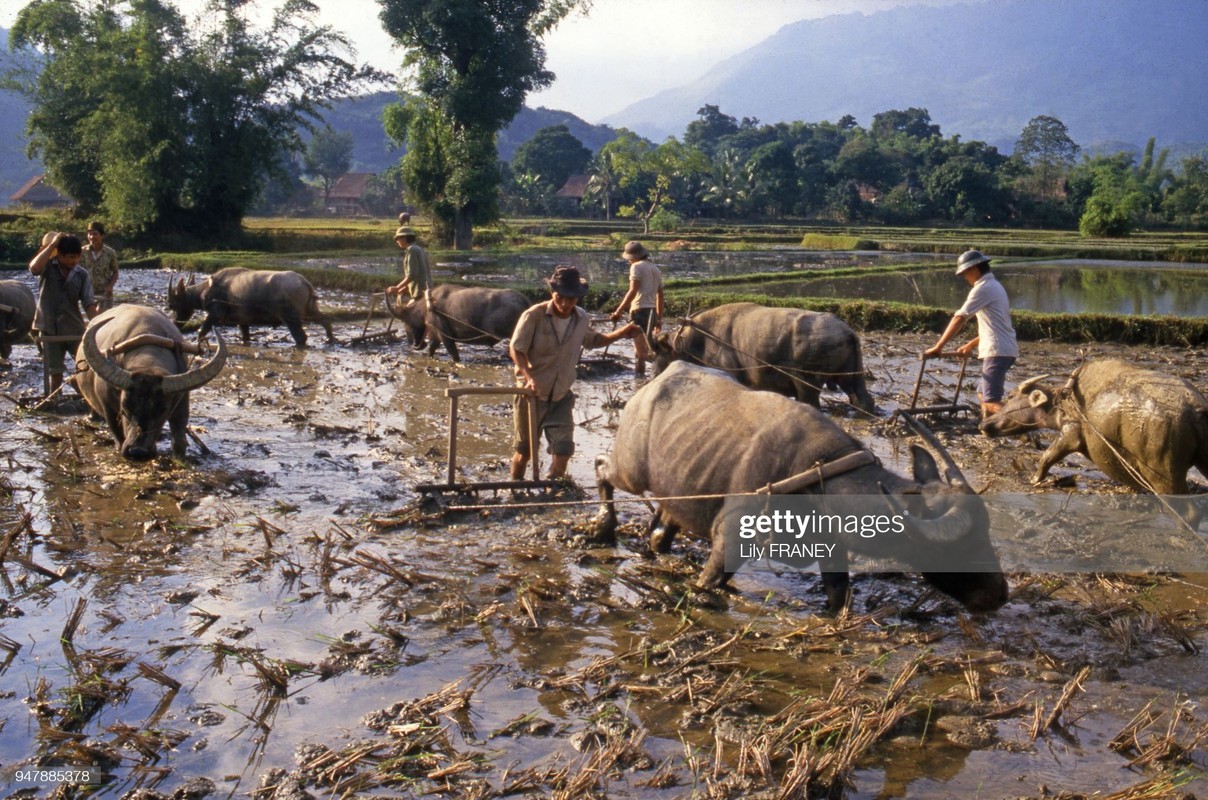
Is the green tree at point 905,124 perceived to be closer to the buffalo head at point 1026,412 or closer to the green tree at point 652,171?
the green tree at point 652,171

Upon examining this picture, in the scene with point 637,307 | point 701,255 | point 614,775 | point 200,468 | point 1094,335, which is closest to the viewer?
point 614,775

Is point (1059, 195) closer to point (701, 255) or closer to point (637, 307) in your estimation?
point (701, 255)

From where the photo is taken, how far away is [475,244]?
124ft

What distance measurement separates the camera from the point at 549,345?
6.22m

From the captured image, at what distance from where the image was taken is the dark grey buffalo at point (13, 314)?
11289 millimetres

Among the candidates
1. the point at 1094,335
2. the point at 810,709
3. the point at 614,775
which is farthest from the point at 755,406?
the point at 1094,335

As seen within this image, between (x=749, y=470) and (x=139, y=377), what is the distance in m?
4.83

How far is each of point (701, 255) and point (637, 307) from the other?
74.7 feet

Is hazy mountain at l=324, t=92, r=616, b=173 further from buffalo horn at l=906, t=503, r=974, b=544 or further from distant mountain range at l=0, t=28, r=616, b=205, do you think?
buffalo horn at l=906, t=503, r=974, b=544

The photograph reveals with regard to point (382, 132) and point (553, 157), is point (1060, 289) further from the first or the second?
point (382, 132)

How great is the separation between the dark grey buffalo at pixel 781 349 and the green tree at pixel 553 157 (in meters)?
63.1

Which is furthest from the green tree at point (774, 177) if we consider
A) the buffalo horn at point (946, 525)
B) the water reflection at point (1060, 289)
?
the buffalo horn at point (946, 525)

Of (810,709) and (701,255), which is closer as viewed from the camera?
(810,709)

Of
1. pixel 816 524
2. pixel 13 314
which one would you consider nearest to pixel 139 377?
pixel 816 524
